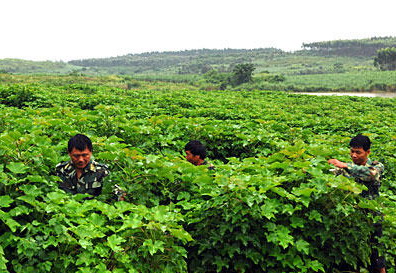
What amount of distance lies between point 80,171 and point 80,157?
201mm

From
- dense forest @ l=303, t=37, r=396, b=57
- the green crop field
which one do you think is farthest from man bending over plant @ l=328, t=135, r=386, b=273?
dense forest @ l=303, t=37, r=396, b=57

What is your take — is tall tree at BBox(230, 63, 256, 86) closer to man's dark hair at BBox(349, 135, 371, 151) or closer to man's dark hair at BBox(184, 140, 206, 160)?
man's dark hair at BBox(184, 140, 206, 160)

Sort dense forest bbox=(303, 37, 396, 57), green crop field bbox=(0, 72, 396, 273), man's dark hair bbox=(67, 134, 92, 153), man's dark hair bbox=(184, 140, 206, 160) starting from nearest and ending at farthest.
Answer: green crop field bbox=(0, 72, 396, 273)
man's dark hair bbox=(67, 134, 92, 153)
man's dark hair bbox=(184, 140, 206, 160)
dense forest bbox=(303, 37, 396, 57)

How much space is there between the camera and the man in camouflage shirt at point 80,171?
3947 mm

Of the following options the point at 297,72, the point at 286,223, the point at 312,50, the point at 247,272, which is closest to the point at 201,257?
the point at 247,272

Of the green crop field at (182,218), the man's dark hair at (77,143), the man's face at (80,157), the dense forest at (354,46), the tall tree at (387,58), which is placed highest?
the dense forest at (354,46)

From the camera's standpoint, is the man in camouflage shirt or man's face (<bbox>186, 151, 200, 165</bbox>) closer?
the man in camouflage shirt

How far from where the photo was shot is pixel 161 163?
13.2 feet

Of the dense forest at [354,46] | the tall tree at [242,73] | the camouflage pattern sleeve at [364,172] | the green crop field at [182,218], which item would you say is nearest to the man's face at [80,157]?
the green crop field at [182,218]

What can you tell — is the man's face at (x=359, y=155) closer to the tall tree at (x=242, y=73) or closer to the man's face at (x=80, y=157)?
the man's face at (x=80, y=157)

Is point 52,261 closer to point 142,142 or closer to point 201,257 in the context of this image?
point 201,257

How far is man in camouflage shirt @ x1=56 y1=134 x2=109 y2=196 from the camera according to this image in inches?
155

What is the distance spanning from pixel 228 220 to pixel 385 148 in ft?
18.0

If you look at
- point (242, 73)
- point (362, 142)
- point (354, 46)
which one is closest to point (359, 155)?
point (362, 142)
